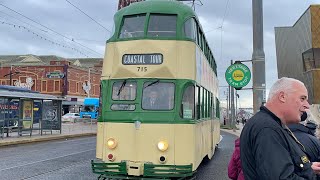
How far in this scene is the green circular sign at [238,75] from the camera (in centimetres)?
1133

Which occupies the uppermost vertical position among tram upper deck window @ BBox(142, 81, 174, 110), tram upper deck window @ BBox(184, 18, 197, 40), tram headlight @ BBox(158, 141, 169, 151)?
tram upper deck window @ BBox(184, 18, 197, 40)

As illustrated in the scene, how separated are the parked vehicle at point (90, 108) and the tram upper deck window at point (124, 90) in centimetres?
4563

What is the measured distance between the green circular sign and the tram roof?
95.1 inches

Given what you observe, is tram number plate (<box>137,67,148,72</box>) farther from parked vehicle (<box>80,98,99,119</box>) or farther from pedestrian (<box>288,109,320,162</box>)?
parked vehicle (<box>80,98,99,119</box>)

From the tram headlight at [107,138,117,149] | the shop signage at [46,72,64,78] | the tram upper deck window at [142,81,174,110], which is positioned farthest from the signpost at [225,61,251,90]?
the shop signage at [46,72,64,78]

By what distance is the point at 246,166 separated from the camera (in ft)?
9.37

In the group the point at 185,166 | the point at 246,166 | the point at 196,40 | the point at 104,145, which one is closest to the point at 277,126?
the point at 246,166

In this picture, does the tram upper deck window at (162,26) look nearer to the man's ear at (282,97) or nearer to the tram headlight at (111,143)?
the tram headlight at (111,143)

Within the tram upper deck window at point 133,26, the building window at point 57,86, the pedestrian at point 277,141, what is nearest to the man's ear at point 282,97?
the pedestrian at point 277,141

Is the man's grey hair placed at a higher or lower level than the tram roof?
lower

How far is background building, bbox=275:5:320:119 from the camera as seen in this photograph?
39.5m

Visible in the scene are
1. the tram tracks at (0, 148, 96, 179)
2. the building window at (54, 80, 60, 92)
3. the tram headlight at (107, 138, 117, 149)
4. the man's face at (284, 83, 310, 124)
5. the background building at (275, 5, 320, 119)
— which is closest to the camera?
the man's face at (284, 83, 310, 124)

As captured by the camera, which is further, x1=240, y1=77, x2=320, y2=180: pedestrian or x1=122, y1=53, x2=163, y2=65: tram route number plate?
x1=122, y1=53, x2=163, y2=65: tram route number plate

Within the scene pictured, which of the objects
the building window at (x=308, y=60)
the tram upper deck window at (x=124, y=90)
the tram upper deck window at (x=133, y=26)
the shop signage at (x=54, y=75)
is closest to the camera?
the tram upper deck window at (x=124, y=90)
